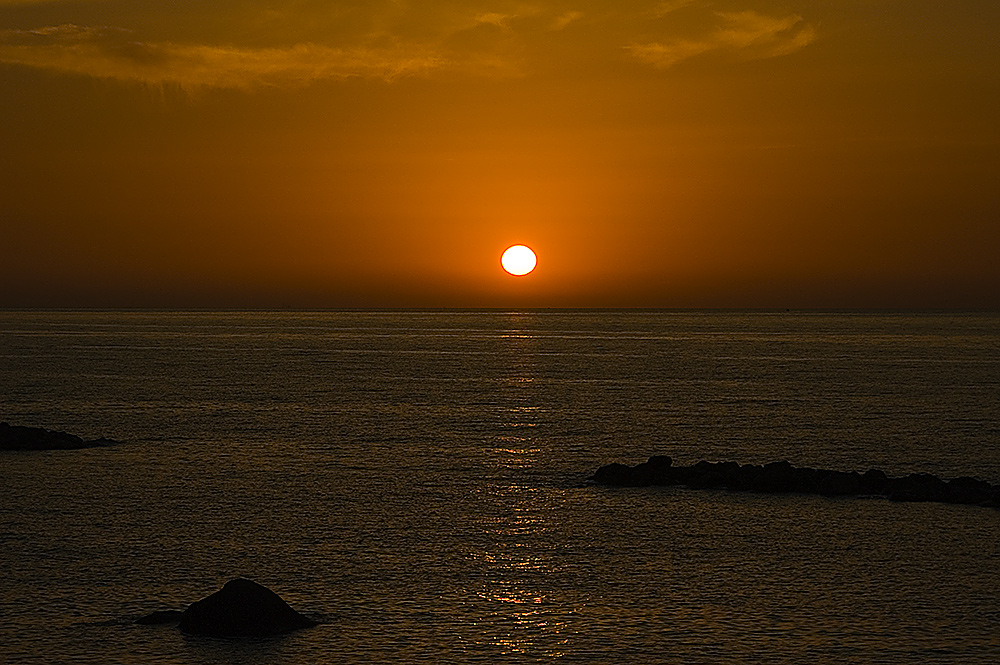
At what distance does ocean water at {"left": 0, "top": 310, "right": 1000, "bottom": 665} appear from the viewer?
64.2ft

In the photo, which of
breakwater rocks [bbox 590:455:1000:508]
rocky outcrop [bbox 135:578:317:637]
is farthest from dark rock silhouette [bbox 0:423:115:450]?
rocky outcrop [bbox 135:578:317:637]

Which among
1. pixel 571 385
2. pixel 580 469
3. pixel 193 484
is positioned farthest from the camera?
pixel 571 385

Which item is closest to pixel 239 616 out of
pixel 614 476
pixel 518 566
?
pixel 518 566

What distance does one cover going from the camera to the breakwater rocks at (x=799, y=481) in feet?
111

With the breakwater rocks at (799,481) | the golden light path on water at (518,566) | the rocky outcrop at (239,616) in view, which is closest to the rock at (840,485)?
the breakwater rocks at (799,481)

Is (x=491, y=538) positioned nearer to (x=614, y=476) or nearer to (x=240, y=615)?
(x=240, y=615)

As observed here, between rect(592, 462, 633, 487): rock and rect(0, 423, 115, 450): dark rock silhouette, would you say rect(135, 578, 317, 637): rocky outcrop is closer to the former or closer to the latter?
rect(592, 462, 633, 487): rock

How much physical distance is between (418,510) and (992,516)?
1662 centimetres

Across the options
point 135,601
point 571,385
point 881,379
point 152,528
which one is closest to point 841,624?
point 135,601

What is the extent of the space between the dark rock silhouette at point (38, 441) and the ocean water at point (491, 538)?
4.41ft

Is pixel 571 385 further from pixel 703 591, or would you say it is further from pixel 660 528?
pixel 703 591

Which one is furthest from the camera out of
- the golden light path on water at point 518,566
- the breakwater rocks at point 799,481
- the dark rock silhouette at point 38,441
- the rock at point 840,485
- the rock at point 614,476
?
the dark rock silhouette at point 38,441

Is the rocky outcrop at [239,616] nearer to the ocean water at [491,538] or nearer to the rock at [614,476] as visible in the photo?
the ocean water at [491,538]

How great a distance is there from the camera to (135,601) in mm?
21609
